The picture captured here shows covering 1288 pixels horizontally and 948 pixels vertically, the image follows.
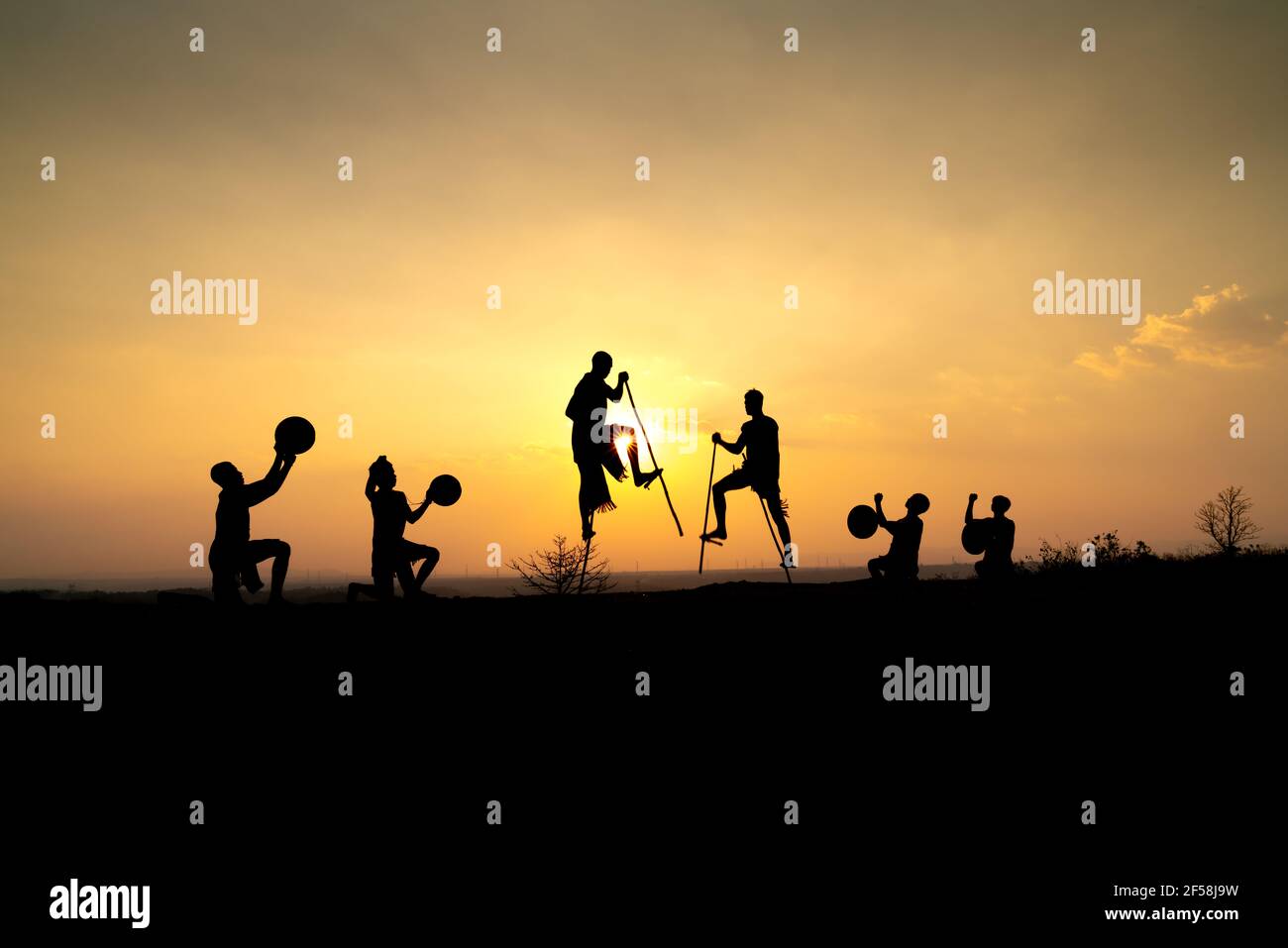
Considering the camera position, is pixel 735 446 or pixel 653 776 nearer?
pixel 653 776

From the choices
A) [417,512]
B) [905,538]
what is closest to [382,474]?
[417,512]

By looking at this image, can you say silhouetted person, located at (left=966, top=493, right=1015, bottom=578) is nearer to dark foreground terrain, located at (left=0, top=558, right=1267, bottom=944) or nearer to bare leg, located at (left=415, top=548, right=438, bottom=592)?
dark foreground terrain, located at (left=0, top=558, right=1267, bottom=944)

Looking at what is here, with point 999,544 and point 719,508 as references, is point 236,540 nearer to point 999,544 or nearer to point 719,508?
point 719,508

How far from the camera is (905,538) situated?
1392 cm

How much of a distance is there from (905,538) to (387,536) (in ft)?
26.9

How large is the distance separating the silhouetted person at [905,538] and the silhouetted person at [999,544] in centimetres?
112

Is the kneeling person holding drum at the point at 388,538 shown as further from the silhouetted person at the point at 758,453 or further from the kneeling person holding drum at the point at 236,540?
the silhouetted person at the point at 758,453

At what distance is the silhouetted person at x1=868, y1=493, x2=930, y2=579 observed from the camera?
13.8 meters

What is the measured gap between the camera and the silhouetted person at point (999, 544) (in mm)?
13844

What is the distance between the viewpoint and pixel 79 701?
9.12 meters

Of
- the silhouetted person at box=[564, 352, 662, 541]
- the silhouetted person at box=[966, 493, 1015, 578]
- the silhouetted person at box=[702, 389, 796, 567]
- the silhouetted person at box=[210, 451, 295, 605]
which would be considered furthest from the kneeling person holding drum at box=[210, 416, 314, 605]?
the silhouetted person at box=[966, 493, 1015, 578]
